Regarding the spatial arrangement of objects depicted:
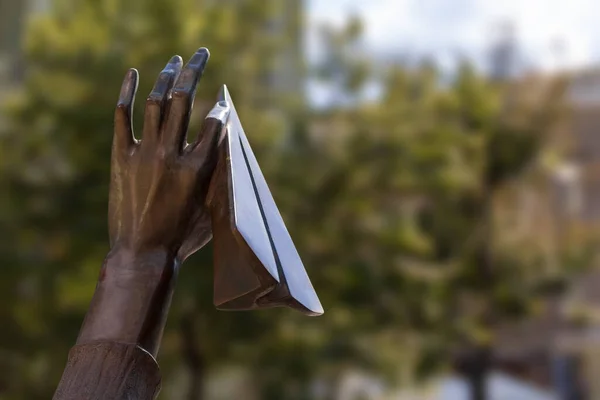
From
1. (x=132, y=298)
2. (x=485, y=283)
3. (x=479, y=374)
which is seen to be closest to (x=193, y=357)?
(x=485, y=283)

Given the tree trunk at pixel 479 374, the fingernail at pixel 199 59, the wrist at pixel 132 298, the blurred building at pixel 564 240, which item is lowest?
the wrist at pixel 132 298

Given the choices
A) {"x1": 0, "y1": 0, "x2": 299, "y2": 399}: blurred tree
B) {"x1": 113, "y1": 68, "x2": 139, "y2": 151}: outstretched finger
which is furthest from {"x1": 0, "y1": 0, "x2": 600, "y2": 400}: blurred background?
{"x1": 113, "y1": 68, "x2": 139, "y2": 151}: outstretched finger

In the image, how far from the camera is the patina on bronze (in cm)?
141

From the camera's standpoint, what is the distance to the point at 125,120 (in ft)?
5.05

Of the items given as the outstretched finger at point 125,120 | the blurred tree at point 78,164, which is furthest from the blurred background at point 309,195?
the outstretched finger at point 125,120

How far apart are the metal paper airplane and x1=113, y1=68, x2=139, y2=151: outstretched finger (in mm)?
200

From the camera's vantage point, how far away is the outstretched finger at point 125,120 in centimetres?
153

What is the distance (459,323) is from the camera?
8102 millimetres

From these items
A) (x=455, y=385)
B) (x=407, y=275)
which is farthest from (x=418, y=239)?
(x=455, y=385)

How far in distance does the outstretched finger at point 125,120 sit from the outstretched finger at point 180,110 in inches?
3.4

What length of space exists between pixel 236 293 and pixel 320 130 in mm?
5843

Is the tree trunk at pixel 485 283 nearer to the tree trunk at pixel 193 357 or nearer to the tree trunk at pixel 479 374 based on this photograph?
the tree trunk at pixel 479 374

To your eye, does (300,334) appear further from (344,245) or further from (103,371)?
(103,371)

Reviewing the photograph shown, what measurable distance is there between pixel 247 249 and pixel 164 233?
0.25m
